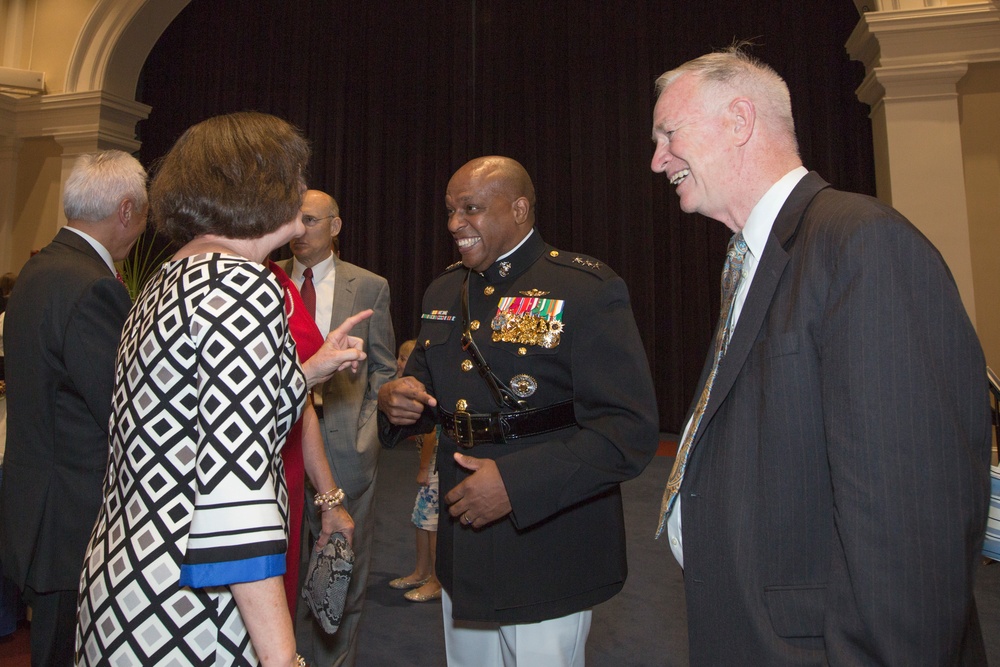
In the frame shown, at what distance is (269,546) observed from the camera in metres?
1.00

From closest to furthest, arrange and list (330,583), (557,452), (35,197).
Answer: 1. (330,583)
2. (557,452)
3. (35,197)

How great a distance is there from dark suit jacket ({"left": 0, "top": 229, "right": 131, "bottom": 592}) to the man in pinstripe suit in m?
1.31

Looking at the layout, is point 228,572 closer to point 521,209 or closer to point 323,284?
point 521,209

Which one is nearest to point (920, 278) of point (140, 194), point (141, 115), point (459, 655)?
point (459, 655)

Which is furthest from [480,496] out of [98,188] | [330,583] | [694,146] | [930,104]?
[930,104]

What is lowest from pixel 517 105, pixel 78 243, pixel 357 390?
pixel 357 390

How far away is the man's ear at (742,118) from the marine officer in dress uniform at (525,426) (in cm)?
60

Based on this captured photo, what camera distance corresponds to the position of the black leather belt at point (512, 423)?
1720mm

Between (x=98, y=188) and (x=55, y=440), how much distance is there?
2.08ft

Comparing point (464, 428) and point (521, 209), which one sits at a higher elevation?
point (521, 209)

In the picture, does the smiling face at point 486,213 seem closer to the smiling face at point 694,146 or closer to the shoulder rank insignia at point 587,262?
the shoulder rank insignia at point 587,262

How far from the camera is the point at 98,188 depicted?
5.98 ft

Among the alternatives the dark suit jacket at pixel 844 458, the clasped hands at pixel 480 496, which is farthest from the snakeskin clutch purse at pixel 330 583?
the dark suit jacket at pixel 844 458

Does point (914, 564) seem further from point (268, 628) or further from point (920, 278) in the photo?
point (268, 628)
